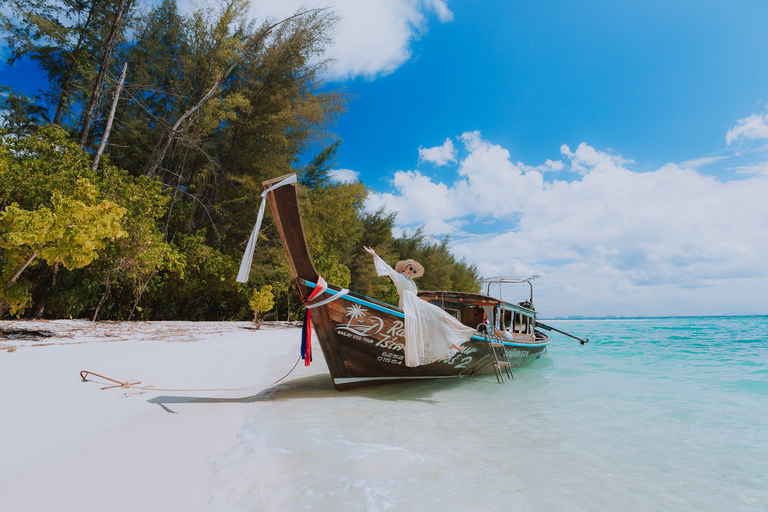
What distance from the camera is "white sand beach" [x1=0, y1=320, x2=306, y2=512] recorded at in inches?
78.0

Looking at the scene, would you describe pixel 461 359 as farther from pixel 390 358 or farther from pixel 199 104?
pixel 199 104

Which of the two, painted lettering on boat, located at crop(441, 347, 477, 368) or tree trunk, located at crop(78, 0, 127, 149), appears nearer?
painted lettering on boat, located at crop(441, 347, 477, 368)

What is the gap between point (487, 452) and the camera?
309 cm

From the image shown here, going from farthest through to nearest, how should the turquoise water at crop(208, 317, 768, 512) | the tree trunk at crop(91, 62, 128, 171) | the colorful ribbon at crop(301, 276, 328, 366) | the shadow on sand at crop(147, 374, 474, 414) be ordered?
the tree trunk at crop(91, 62, 128, 171) → the colorful ribbon at crop(301, 276, 328, 366) → the shadow on sand at crop(147, 374, 474, 414) → the turquoise water at crop(208, 317, 768, 512)

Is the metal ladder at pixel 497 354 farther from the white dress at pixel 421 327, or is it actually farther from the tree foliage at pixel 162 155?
the tree foliage at pixel 162 155

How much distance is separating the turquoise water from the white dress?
0.65 meters

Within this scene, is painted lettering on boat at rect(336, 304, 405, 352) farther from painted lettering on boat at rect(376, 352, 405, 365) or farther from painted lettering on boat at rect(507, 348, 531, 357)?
painted lettering on boat at rect(507, 348, 531, 357)

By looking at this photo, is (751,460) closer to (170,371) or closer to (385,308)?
(385,308)

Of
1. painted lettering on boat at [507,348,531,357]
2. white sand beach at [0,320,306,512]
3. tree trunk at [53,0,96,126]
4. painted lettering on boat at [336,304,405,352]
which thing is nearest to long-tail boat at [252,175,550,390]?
painted lettering on boat at [336,304,405,352]

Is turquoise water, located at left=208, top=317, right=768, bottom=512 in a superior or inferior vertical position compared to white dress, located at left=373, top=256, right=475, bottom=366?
inferior

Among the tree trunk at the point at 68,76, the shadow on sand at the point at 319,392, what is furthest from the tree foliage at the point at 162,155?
the shadow on sand at the point at 319,392

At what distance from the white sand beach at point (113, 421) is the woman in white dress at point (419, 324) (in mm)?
2048

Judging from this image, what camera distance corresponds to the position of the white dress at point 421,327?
179 inches

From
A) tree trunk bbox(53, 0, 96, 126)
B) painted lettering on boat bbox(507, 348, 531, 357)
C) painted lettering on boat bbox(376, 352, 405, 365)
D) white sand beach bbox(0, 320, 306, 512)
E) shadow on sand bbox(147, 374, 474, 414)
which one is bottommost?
shadow on sand bbox(147, 374, 474, 414)
